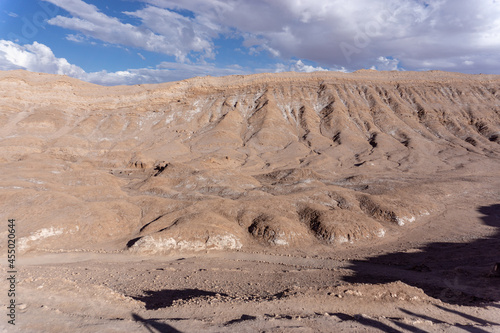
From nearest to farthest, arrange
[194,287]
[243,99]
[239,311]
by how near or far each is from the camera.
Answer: [239,311] < [194,287] < [243,99]

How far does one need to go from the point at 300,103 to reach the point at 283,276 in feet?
249

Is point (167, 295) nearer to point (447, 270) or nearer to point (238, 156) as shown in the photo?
point (447, 270)

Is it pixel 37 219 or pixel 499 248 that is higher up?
pixel 37 219

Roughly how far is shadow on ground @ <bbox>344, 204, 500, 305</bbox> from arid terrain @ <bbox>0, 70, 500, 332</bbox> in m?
0.16

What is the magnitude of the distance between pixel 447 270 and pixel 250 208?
17.3 meters

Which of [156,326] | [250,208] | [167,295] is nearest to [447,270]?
[250,208]

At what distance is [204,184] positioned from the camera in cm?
4000

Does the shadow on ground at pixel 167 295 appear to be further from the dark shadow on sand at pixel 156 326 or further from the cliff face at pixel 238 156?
the cliff face at pixel 238 156

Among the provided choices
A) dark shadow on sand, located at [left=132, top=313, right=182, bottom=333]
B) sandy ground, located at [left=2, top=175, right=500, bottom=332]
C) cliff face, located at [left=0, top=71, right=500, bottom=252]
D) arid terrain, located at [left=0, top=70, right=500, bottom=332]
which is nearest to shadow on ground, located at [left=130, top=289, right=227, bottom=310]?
sandy ground, located at [left=2, top=175, right=500, bottom=332]

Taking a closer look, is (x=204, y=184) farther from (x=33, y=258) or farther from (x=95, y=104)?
(x=95, y=104)

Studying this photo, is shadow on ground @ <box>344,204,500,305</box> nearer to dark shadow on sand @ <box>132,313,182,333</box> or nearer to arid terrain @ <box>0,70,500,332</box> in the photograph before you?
arid terrain @ <box>0,70,500,332</box>

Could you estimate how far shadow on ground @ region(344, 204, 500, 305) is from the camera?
16.5 meters

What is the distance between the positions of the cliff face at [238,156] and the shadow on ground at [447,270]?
195 inches

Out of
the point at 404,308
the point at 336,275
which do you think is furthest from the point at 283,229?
the point at 404,308
